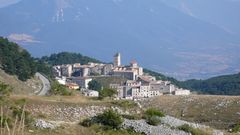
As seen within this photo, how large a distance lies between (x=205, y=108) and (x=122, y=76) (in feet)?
228

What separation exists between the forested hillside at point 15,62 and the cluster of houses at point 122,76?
2632 cm

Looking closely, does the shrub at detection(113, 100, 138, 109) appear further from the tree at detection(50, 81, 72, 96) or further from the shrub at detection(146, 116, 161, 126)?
the tree at detection(50, 81, 72, 96)

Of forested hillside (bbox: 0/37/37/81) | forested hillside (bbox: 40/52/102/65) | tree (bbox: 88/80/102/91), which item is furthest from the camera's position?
forested hillside (bbox: 40/52/102/65)

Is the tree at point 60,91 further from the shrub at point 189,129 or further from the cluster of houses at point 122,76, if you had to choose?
the cluster of houses at point 122,76

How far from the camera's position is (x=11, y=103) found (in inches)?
848

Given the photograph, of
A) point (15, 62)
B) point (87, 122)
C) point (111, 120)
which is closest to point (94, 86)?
point (15, 62)

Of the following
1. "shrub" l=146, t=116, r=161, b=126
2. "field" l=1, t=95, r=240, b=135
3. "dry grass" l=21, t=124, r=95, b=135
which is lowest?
"dry grass" l=21, t=124, r=95, b=135

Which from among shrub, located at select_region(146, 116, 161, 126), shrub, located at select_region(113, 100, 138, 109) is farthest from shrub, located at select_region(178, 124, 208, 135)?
shrub, located at select_region(113, 100, 138, 109)

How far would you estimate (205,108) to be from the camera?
116ft

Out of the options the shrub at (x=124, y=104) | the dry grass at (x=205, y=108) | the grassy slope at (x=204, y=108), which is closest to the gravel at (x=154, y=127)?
the shrub at (x=124, y=104)

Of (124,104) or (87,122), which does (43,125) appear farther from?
(124,104)

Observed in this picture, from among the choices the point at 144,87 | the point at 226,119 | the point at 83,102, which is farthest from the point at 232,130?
the point at 144,87

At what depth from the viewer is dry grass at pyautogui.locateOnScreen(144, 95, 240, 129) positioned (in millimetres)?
31781

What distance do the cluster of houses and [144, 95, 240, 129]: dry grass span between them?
48.5 meters
